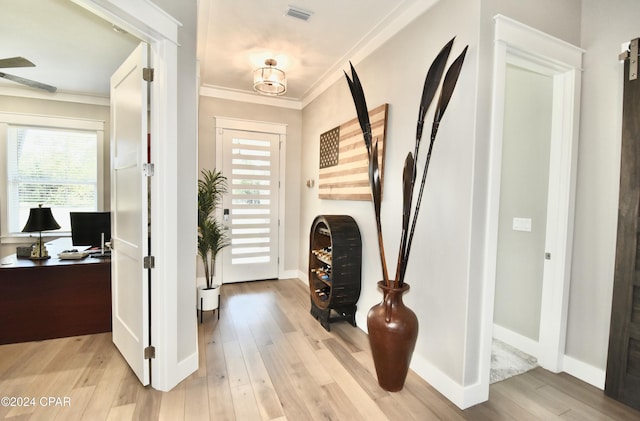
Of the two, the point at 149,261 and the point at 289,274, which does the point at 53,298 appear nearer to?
the point at 149,261

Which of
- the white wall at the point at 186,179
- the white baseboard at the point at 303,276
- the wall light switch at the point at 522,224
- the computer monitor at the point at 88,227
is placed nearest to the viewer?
the white wall at the point at 186,179

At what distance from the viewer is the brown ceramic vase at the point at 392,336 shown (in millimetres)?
1820

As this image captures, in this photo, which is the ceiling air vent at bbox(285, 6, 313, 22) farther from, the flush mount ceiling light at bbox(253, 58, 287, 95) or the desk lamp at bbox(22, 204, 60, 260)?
the desk lamp at bbox(22, 204, 60, 260)

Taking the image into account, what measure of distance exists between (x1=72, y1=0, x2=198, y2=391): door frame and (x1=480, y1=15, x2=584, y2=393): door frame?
2.01 meters

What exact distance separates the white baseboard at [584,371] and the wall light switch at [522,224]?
3.34 feet

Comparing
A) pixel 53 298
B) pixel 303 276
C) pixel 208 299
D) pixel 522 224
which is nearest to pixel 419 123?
pixel 522 224

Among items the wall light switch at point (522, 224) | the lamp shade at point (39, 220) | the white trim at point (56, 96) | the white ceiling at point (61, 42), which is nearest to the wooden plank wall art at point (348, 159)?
the wall light switch at point (522, 224)

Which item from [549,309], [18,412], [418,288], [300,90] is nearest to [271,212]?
[300,90]

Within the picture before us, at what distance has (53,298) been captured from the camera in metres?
2.60

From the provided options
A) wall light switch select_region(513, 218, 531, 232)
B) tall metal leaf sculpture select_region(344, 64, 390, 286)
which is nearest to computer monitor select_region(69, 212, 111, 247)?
tall metal leaf sculpture select_region(344, 64, 390, 286)

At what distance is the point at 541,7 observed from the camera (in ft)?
6.36

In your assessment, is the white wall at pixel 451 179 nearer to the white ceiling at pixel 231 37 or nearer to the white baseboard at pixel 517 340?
the white ceiling at pixel 231 37

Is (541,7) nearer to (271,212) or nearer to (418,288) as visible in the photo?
(418,288)

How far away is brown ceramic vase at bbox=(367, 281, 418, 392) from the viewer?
182 cm
